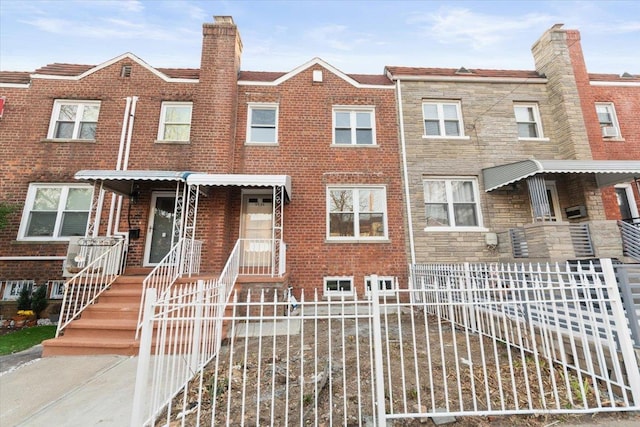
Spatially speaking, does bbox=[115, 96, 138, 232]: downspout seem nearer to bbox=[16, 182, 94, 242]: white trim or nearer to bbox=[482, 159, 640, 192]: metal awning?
bbox=[16, 182, 94, 242]: white trim

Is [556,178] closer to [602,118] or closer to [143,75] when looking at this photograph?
[602,118]

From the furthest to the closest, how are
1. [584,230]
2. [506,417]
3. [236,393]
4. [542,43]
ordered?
[542,43] → [584,230] → [236,393] → [506,417]

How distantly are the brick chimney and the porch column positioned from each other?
9222 millimetres

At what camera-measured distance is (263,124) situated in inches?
371

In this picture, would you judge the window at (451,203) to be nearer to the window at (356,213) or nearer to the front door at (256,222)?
the window at (356,213)

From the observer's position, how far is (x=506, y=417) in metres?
2.73

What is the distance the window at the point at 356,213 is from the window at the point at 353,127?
182cm

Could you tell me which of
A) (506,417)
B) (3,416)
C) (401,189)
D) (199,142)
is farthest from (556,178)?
(3,416)

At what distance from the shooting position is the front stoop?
4645mm

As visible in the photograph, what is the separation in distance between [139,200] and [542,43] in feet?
51.1

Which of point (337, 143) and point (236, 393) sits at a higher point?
point (337, 143)

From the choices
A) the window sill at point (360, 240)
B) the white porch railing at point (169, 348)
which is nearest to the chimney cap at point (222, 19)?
the window sill at point (360, 240)

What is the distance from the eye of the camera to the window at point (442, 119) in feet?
32.1

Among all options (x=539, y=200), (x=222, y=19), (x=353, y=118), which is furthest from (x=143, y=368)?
(x=222, y=19)
